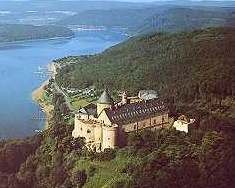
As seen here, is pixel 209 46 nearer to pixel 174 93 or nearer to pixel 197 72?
pixel 197 72

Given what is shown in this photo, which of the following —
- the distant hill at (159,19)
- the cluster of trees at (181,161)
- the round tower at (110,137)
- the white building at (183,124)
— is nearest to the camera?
the cluster of trees at (181,161)

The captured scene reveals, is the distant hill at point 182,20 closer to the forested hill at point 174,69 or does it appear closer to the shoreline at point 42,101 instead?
the forested hill at point 174,69

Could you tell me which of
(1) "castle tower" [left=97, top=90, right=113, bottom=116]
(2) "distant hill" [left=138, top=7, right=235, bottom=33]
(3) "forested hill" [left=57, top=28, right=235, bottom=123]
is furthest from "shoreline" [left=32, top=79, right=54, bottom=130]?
(2) "distant hill" [left=138, top=7, right=235, bottom=33]

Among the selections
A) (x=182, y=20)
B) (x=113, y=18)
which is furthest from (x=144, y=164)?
(x=113, y=18)

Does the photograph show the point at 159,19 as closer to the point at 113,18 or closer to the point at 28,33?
the point at 113,18

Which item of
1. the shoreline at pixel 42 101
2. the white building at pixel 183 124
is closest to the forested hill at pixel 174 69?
the shoreline at pixel 42 101

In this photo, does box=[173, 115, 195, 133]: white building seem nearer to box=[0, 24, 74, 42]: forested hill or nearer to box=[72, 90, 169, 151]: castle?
box=[72, 90, 169, 151]: castle

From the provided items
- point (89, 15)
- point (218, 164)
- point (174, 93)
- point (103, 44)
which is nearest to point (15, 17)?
point (89, 15)

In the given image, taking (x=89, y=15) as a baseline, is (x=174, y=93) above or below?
above
